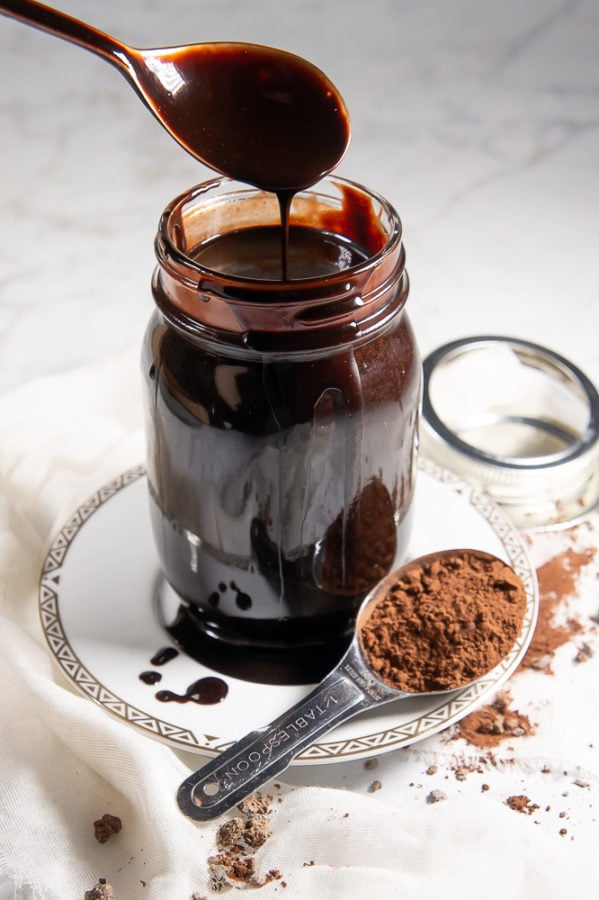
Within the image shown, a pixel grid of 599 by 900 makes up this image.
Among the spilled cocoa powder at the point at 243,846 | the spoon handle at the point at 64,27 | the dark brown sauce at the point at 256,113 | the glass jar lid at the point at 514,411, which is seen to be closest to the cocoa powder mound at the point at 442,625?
the spilled cocoa powder at the point at 243,846

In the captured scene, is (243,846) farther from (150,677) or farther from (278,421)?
(278,421)

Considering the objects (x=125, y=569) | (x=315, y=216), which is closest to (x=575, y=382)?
(x=315, y=216)

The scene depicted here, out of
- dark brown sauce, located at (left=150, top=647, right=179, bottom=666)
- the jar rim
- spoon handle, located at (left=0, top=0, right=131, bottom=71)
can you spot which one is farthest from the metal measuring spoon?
spoon handle, located at (left=0, top=0, right=131, bottom=71)

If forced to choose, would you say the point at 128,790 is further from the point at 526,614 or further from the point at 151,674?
the point at 526,614

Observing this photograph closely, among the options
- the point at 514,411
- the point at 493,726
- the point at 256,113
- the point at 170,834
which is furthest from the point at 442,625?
the point at 514,411

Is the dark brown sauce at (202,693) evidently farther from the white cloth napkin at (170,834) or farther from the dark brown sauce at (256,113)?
the dark brown sauce at (256,113)

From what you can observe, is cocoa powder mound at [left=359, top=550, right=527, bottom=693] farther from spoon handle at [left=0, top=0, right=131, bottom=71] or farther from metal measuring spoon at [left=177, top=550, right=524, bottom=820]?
spoon handle at [left=0, top=0, right=131, bottom=71]
